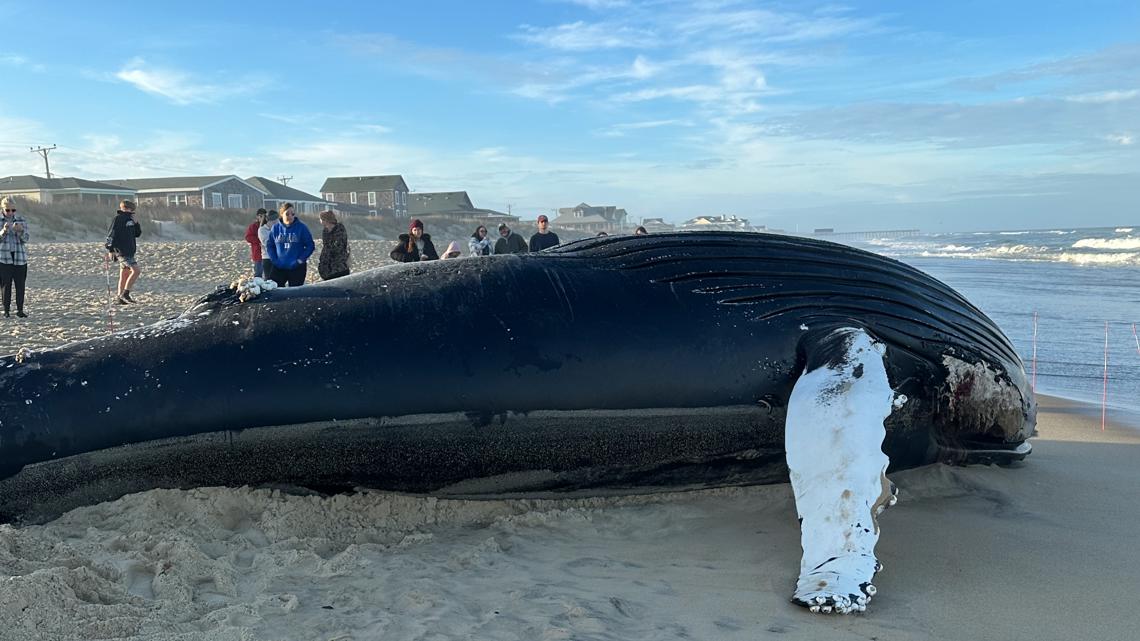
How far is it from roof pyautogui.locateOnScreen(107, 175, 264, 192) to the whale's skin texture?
Result: 79341 millimetres

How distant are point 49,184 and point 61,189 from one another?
291 centimetres

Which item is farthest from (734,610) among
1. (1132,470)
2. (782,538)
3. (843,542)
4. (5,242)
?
(5,242)

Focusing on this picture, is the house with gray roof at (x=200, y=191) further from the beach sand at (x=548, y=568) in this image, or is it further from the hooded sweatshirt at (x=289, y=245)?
the beach sand at (x=548, y=568)

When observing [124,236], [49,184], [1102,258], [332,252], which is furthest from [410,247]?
[49,184]

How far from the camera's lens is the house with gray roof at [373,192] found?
98.7 m

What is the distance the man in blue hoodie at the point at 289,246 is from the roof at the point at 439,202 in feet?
340

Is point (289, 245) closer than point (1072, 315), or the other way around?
point (289, 245)

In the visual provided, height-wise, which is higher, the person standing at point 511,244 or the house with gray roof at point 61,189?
the house with gray roof at point 61,189

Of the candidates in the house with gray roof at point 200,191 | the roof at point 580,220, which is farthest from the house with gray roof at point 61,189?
the roof at point 580,220

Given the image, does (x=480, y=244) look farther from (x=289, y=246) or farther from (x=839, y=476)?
(x=839, y=476)

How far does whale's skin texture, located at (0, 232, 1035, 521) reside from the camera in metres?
4.26

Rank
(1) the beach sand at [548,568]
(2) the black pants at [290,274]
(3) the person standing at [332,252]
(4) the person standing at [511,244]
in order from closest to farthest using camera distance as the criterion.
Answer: (1) the beach sand at [548,568] → (2) the black pants at [290,274] → (3) the person standing at [332,252] → (4) the person standing at [511,244]

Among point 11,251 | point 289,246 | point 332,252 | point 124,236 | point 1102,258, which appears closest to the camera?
point 289,246

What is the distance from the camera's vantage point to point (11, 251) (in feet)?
Result: 40.5
